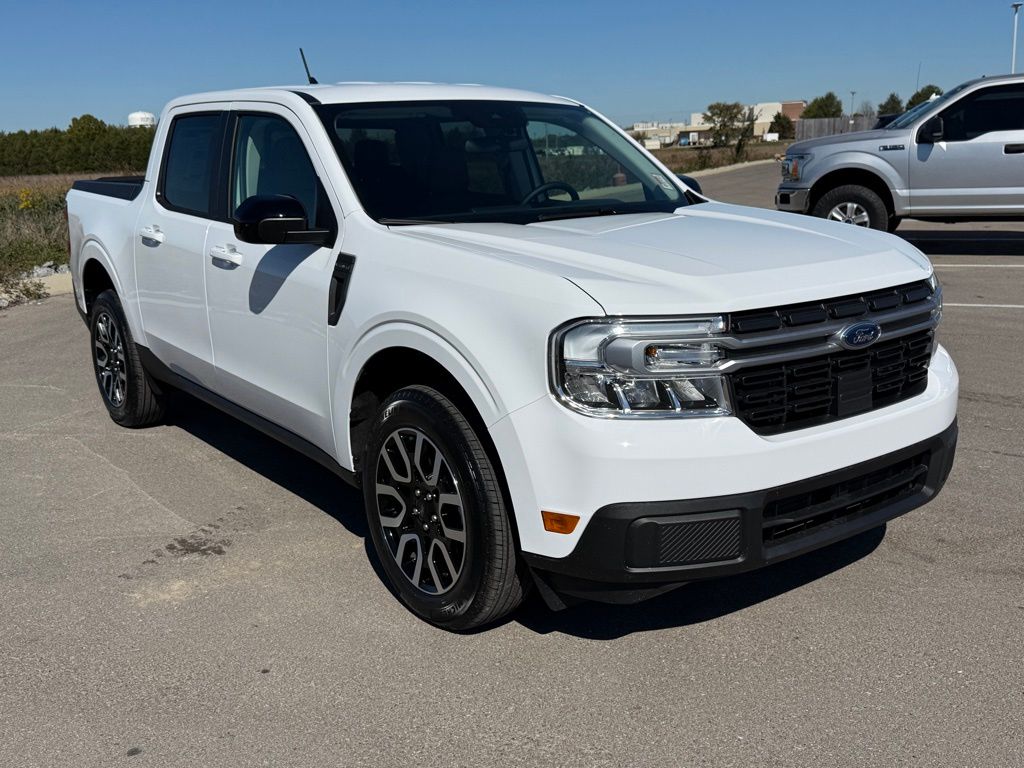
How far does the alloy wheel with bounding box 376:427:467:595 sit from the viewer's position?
3494 millimetres

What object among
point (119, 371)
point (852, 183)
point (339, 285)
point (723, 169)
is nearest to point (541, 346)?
point (339, 285)

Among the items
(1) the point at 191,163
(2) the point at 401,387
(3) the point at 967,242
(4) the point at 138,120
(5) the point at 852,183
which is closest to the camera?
(2) the point at 401,387

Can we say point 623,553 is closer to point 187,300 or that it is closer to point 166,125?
point 187,300

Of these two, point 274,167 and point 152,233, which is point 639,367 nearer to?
point 274,167

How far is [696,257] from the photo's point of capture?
3395 millimetres

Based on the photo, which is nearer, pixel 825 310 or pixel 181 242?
pixel 825 310

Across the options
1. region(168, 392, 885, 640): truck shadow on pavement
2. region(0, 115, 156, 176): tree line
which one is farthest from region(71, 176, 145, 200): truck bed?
region(0, 115, 156, 176): tree line

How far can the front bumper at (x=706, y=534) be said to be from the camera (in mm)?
3021

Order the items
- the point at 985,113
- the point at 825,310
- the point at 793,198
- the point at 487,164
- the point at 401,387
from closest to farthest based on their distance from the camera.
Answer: the point at 825,310
the point at 401,387
the point at 487,164
the point at 985,113
the point at 793,198

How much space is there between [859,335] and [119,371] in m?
4.53

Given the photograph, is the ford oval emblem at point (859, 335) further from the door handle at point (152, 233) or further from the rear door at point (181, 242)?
the door handle at point (152, 233)

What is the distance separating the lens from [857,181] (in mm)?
12516

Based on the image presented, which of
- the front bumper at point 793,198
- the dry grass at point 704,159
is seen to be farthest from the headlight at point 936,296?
the dry grass at point 704,159

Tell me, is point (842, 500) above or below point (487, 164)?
below
